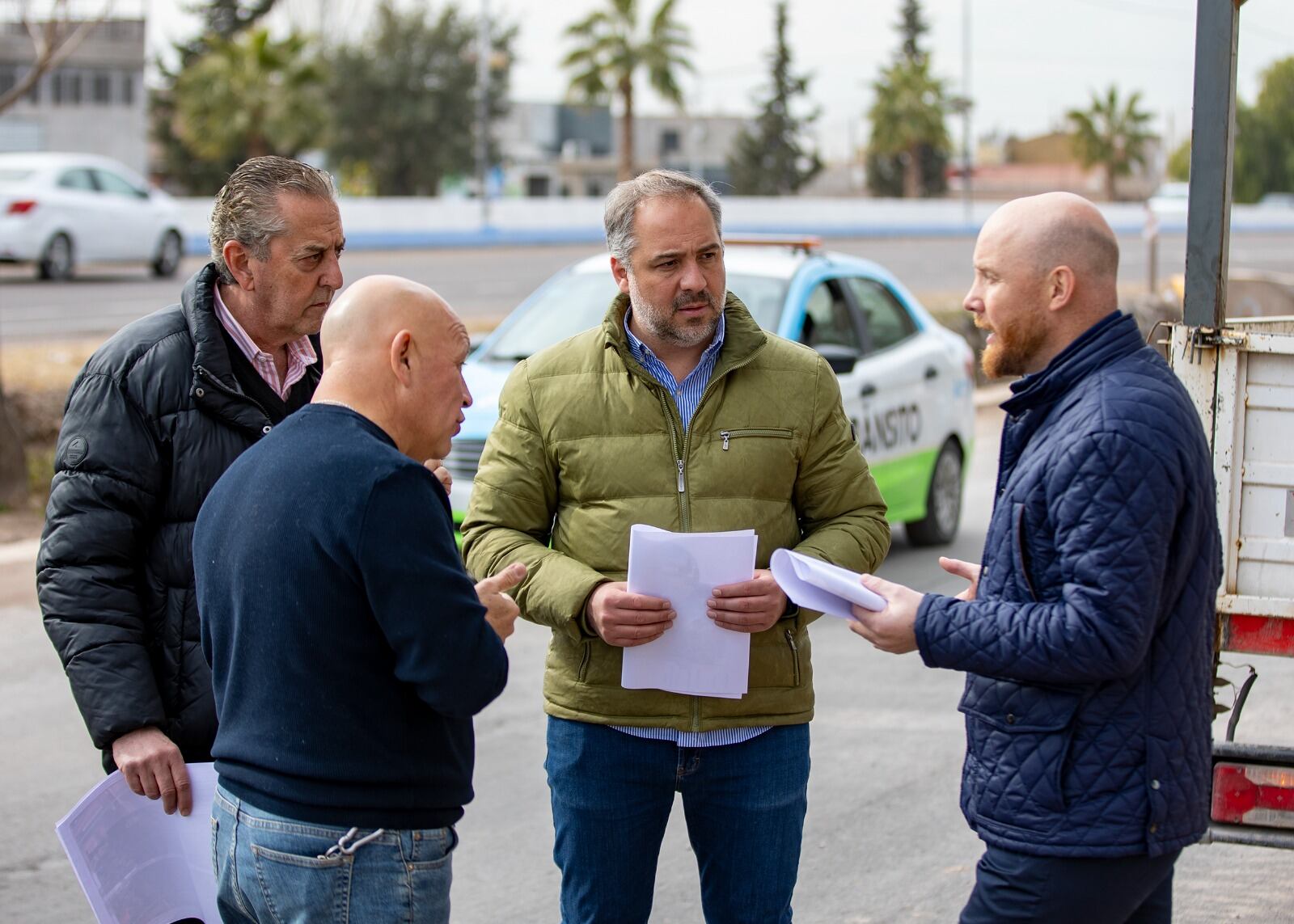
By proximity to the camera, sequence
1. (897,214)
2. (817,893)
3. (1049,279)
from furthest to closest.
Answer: (897,214), (817,893), (1049,279)

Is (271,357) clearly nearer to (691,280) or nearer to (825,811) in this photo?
(691,280)

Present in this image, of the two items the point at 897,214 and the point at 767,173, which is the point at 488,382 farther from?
the point at 767,173

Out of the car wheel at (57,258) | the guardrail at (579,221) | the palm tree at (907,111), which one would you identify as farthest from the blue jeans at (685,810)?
the palm tree at (907,111)

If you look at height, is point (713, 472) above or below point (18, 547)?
above

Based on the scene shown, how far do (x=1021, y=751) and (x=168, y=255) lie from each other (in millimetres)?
23073

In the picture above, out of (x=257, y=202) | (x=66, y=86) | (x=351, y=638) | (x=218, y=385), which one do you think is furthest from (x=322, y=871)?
(x=66, y=86)

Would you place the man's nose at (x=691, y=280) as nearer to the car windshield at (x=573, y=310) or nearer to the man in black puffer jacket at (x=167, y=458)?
the man in black puffer jacket at (x=167, y=458)

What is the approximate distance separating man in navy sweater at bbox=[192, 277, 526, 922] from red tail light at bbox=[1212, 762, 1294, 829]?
1.97m

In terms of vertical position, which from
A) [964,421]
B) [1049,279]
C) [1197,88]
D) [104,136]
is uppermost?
[104,136]

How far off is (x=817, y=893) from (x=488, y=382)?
4000 mm

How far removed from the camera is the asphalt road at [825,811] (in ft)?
15.1

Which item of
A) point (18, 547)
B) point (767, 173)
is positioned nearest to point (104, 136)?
point (767, 173)

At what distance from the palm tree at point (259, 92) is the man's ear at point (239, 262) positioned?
4599 centimetres

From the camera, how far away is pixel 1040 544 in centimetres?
253
